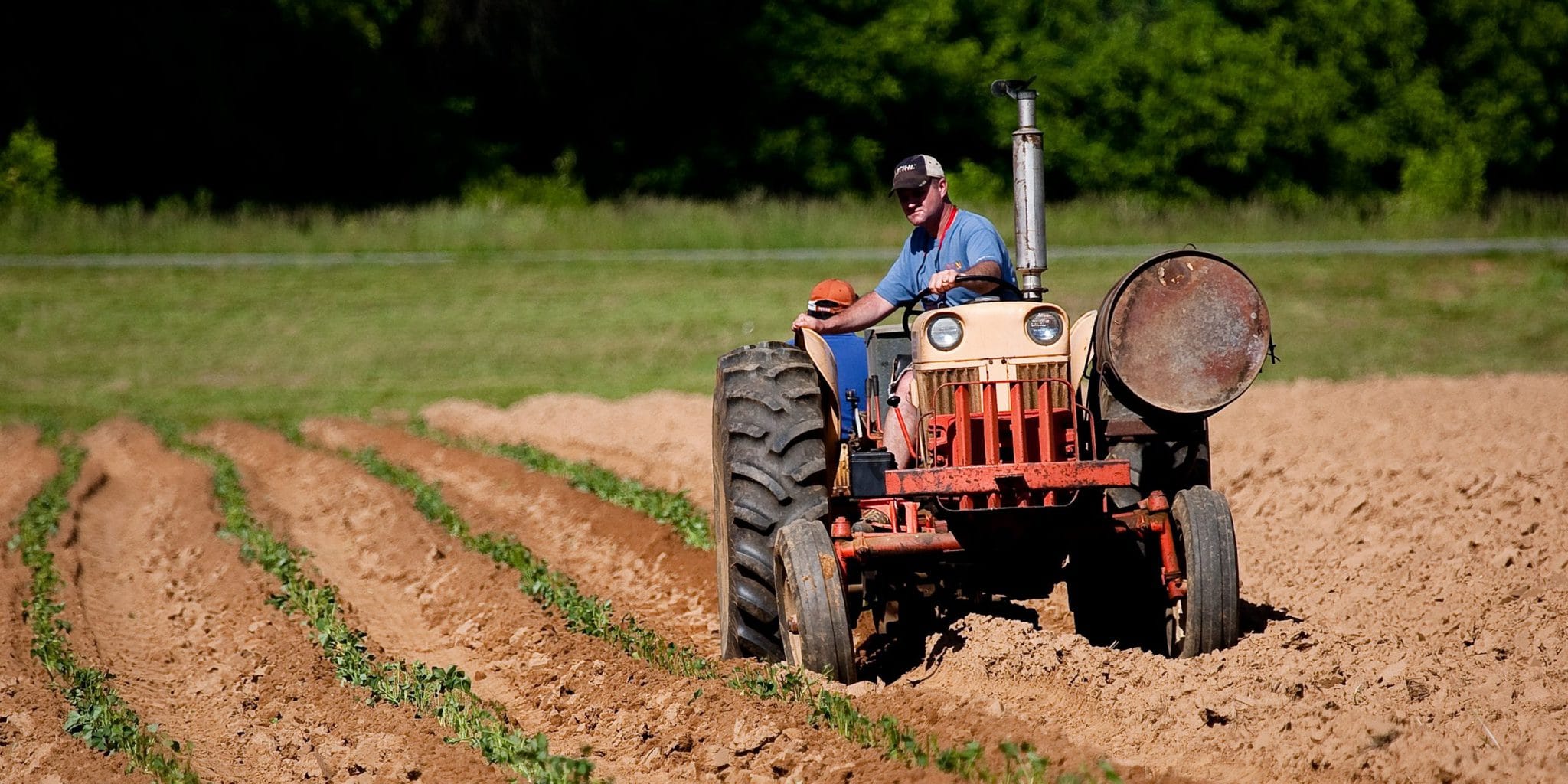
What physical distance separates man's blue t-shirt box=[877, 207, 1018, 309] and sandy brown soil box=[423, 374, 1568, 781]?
133cm

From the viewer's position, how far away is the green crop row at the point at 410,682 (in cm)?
541

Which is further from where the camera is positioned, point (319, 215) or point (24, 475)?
point (319, 215)

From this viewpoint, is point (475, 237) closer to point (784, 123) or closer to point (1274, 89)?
point (784, 123)

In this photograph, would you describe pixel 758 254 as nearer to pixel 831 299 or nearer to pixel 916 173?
pixel 831 299

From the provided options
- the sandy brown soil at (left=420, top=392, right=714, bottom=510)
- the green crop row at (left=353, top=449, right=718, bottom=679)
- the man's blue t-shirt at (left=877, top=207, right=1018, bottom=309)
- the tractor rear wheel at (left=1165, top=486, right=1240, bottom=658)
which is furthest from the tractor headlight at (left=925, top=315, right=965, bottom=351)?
the sandy brown soil at (left=420, top=392, right=714, bottom=510)

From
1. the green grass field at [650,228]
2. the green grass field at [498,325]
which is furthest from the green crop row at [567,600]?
the green grass field at [650,228]

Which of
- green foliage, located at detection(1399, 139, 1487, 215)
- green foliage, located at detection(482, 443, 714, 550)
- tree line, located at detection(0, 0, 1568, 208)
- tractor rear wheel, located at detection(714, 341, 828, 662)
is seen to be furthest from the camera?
tree line, located at detection(0, 0, 1568, 208)

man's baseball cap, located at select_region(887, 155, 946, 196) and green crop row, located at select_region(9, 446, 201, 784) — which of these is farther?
man's baseball cap, located at select_region(887, 155, 946, 196)

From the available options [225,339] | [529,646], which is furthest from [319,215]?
[529,646]

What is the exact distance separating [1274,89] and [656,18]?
44.4 feet

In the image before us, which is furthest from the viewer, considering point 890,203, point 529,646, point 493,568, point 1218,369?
point 890,203

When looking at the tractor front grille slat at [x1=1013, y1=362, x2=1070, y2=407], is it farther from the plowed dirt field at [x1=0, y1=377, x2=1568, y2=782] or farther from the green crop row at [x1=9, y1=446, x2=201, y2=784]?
the green crop row at [x1=9, y1=446, x2=201, y2=784]

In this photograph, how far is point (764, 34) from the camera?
38500 mm

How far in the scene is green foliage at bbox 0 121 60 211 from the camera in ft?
Result: 105
